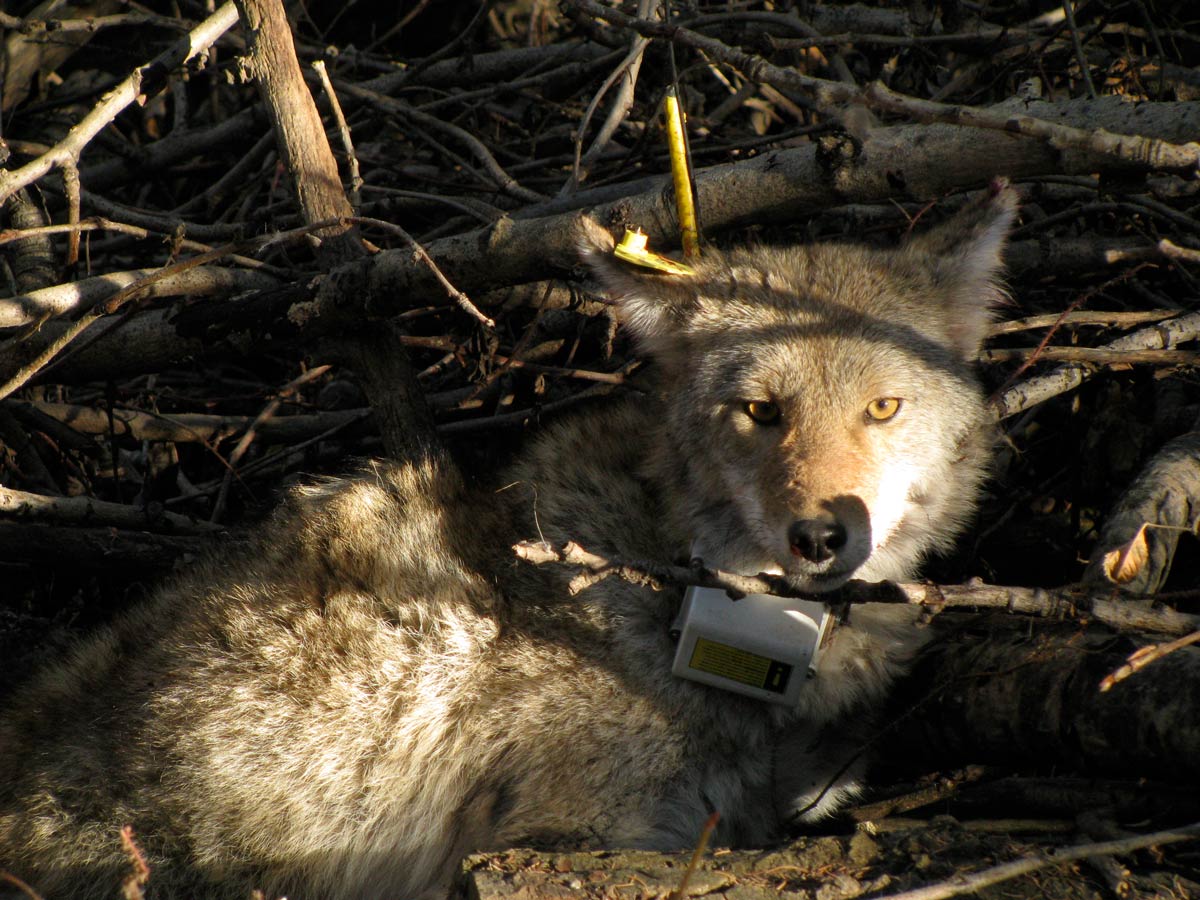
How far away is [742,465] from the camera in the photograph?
324 centimetres

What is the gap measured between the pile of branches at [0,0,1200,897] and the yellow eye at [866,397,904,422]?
1.44ft

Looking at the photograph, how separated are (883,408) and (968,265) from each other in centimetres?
63

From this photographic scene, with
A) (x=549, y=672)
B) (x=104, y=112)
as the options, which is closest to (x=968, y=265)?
(x=549, y=672)

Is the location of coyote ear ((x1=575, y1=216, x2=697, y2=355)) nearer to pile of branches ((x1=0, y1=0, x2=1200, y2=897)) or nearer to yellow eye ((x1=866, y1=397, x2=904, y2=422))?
pile of branches ((x1=0, y1=0, x2=1200, y2=897))

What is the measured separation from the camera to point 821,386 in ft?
10.5

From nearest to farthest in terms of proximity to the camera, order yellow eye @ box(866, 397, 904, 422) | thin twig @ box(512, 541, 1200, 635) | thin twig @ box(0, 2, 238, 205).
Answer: thin twig @ box(512, 541, 1200, 635) < yellow eye @ box(866, 397, 904, 422) < thin twig @ box(0, 2, 238, 205)

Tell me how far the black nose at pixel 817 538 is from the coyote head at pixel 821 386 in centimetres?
5

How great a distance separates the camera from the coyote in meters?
3.26

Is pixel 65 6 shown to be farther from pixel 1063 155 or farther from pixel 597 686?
pixel 1063 155

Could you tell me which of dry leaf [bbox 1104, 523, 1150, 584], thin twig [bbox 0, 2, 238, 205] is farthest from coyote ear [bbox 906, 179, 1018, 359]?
thin twig [bbox 0, 2, 238, 205]

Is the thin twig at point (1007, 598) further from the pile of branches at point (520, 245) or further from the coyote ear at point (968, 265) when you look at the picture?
the coyote ear at point (968, 265)

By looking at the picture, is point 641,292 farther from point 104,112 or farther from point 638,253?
point 104,112

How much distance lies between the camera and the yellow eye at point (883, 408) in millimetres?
3244

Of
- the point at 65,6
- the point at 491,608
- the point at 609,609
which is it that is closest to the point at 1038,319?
the point at 609,609
